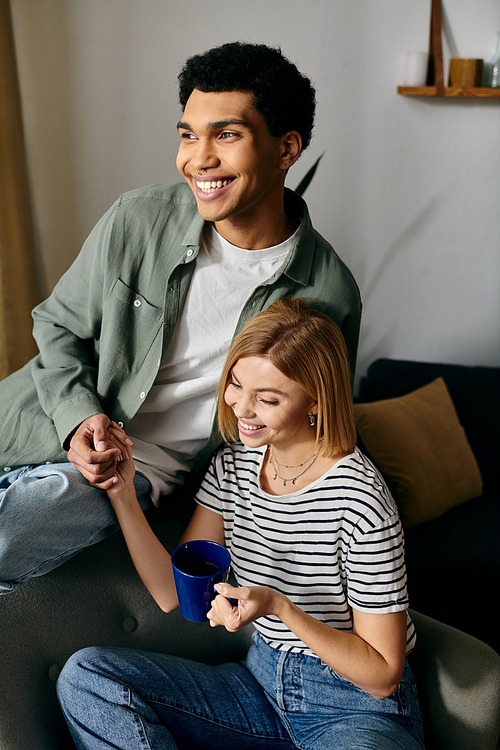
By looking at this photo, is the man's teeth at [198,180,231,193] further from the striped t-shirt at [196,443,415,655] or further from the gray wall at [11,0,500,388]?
the gray wall at [11,0,500,388]

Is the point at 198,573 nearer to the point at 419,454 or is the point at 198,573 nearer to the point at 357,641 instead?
the point at 357,641

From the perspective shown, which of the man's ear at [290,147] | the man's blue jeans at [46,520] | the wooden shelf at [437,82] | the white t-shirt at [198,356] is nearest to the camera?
the man's blue jeans at [46,520]

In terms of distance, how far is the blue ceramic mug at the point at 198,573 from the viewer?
40.4 inches

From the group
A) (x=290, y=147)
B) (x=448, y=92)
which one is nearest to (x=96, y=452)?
(x=290, y=147)

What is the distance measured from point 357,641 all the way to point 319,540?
7.6 inches

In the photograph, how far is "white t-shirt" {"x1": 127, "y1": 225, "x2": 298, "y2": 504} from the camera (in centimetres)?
138

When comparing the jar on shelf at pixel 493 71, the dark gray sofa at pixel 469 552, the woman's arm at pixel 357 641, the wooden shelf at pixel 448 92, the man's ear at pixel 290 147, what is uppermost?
the jar on shelf at pixel 493 71

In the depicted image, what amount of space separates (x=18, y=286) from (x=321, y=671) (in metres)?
1.61

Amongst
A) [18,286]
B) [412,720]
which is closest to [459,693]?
[412,720]

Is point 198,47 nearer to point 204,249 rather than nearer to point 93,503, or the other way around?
point 204,249

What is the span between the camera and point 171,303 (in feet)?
4.49

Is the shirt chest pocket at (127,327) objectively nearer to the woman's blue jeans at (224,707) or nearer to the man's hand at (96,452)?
the man's hand at (96,452)

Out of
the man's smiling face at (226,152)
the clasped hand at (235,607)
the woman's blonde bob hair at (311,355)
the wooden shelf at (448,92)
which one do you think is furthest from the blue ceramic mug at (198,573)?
the wooden shelf at (448,92)

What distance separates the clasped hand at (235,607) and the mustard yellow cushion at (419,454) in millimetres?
1302
